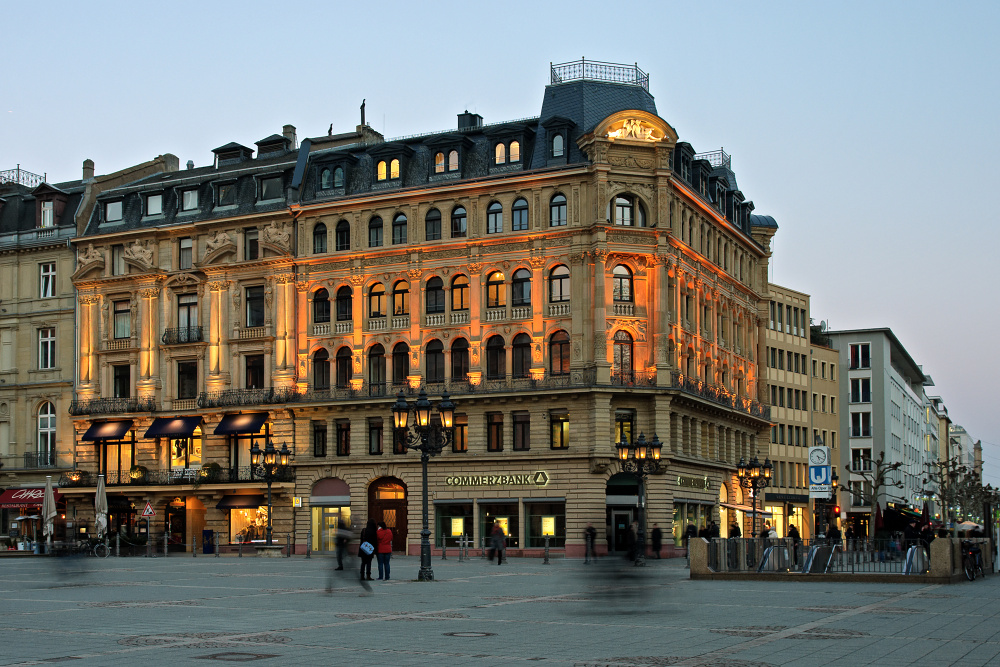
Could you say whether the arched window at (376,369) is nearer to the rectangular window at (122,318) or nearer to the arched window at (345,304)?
the arched window at (345,304)

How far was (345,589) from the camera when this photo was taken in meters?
30.3

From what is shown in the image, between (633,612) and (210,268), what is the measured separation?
48.5 metres

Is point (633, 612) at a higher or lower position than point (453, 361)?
lower

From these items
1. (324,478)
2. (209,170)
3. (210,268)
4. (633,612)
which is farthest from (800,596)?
(209,170)

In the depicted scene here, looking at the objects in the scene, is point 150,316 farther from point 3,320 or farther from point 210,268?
point 3,320

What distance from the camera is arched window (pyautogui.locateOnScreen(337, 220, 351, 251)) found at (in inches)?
2534

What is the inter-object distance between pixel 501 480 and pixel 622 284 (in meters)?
10.9

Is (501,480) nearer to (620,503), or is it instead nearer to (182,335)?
(620,503)

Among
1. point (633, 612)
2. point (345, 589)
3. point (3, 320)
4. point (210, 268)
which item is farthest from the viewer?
point (3, 320)

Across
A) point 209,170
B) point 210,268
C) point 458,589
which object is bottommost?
point 458,589

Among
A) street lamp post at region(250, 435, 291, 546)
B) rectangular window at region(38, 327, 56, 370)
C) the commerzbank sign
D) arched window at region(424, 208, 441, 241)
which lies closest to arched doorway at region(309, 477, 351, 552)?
street lamp post at region(250, 435, 291, 546)

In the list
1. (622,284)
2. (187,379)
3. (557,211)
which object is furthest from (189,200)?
(622,284)

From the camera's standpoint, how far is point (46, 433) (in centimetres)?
7119

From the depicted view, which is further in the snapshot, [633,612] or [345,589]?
[345,589]
